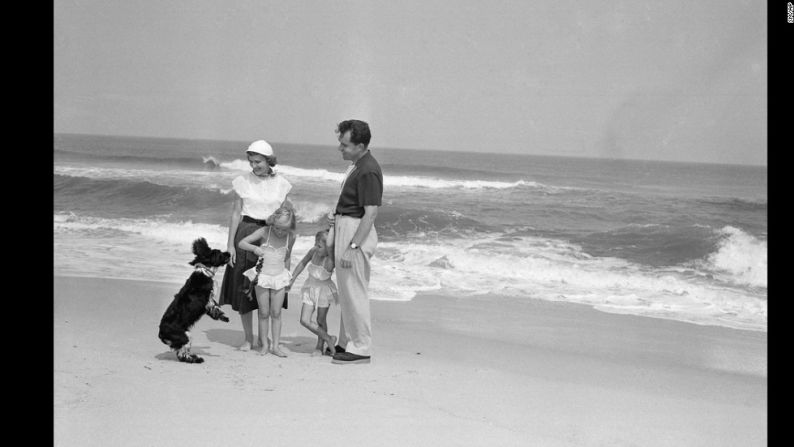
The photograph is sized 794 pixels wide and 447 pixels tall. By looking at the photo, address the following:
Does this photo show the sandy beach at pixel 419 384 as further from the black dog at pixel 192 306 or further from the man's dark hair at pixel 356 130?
the man's dark hair at pixel 356 130

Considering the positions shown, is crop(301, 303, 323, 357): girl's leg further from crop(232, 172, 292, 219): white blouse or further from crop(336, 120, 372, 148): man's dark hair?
crop(336, 120, 372, 148): man's dark hair

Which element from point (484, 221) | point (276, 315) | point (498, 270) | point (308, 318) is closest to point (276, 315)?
point (276, 315)

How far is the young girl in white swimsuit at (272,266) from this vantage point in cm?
380

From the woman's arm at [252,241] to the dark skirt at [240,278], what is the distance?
0.03 meters

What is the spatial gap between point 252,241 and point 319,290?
15.1 inches

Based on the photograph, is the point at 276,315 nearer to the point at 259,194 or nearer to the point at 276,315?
the point at 276,315

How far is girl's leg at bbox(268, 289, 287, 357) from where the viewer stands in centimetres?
383

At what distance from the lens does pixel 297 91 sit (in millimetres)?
12031

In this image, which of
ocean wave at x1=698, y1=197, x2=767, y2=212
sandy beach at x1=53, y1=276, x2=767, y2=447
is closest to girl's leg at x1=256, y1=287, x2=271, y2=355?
sandy beach at x1=53, y1=276, x2=767, y2=447

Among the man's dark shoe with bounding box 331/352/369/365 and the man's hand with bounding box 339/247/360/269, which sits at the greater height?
the man's hand with bounding box 339/247/360/269

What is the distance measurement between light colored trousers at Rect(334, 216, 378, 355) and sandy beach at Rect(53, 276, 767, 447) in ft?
0.49

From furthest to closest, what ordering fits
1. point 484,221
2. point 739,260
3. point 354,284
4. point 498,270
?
point 484,221 → point 739,260 → point 498,270 → point 354,284

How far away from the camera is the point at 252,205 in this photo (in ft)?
12.6
